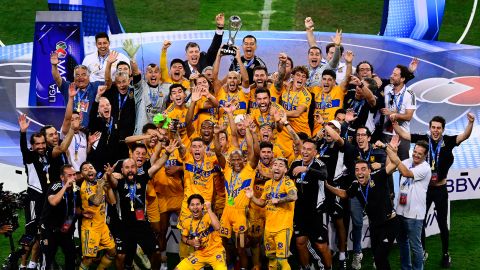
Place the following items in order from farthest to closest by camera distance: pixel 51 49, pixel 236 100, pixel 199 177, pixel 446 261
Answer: pixel 51 49
pixel 236 100
pixel 446 261
pixel 199 177

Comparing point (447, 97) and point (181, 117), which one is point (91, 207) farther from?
point (447, 97)

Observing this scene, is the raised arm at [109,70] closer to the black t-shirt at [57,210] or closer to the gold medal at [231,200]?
the black t-shirt at [57,210]

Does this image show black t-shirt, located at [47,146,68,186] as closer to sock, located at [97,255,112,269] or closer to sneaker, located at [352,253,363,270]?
sock, located at [97,255,112,269]

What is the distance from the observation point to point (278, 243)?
1430 centimetres

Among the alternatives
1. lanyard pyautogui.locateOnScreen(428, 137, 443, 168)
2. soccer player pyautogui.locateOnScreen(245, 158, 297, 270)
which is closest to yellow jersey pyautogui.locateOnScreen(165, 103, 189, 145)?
soccer player pyautogui.locateOnScreen(245, 158, 297, 270)

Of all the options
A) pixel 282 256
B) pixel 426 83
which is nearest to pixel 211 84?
pixel 282 256

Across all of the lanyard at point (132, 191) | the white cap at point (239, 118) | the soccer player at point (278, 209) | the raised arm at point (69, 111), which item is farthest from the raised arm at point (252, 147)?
the raised arm at point (69, 111)

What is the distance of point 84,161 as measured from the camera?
1501cm

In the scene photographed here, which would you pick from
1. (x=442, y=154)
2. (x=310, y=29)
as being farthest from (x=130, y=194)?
(x=310, y=29)

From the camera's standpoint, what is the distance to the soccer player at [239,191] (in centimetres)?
1453

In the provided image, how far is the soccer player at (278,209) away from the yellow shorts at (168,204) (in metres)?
1.22

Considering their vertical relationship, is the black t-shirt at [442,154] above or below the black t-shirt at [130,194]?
above

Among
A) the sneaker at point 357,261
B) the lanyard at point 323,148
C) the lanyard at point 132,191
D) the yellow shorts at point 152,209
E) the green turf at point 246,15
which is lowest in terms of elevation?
the sneaker at point 357,261

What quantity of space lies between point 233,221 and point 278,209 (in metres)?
0.62
